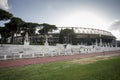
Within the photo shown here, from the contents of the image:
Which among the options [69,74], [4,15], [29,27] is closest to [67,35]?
[29,27]

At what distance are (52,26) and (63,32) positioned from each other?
1739cm

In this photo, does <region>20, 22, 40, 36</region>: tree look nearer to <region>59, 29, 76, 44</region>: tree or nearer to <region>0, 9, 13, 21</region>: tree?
<region>0, 9, 13, 21</region>: tree

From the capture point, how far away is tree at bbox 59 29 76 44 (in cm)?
7819

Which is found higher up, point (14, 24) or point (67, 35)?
point (14, 24)

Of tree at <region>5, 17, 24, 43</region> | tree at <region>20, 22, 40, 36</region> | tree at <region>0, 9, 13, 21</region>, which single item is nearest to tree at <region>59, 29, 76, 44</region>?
tree at <region>20, 22, 40, 36</region>

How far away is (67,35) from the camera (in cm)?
7925

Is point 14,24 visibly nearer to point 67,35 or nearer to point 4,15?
point 4,15

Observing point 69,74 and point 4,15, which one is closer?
point 69,74

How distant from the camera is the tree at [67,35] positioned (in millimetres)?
78188

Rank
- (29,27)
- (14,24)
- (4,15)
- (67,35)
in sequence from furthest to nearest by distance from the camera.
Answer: (67,35) → (29,27) → (14,24) → (4,15)

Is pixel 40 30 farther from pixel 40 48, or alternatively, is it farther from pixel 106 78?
pixel 106 78

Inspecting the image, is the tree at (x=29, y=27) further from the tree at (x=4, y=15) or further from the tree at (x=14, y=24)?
the tree at (x=4, y=15)

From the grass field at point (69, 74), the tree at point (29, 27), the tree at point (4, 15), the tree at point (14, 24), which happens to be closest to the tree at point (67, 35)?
the tree at point (29, 27)

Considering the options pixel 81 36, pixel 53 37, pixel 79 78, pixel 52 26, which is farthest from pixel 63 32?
pixel 79 78
